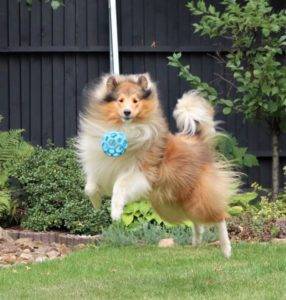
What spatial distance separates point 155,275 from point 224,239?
2.44ft

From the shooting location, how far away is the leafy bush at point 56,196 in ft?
37.2

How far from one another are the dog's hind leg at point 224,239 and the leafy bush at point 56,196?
8.68 feet

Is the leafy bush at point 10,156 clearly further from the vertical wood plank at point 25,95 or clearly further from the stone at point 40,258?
the stone at point 40,258

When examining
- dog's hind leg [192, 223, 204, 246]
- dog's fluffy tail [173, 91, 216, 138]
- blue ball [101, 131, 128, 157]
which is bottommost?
dog's hind leg [192, 223, 204, 246]

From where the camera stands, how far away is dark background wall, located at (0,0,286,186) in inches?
521

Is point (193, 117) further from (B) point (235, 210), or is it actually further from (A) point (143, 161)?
(B) point (235, 210)

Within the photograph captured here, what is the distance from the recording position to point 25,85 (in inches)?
525

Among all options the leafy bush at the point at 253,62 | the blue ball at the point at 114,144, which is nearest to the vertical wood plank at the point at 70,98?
the leafy bush at the point at 253,62

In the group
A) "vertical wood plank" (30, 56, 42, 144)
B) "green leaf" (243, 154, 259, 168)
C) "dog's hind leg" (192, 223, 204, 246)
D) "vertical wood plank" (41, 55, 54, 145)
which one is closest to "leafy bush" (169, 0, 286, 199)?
"green leaf" (243, 154, 259, 168)

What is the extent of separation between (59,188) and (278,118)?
2946 mm

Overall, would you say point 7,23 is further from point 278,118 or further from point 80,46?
point 278,118

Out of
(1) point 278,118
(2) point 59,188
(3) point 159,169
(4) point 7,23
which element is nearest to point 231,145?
(1) point 278,118

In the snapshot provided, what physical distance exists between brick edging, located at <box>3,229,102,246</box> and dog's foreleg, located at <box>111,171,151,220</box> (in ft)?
10.1

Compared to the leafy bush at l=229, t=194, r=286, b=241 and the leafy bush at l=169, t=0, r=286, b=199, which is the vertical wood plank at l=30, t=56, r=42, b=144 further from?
the leafy bush at l=229, t=194, r=286, b=241
